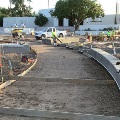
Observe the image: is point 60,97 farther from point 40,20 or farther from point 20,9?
point 20,9

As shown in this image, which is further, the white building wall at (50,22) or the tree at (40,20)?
the white building wall at (50,22)

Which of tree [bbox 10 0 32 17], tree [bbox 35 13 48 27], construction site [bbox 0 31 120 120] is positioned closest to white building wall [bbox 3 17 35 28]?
tree [bbox 35 13 48 27]

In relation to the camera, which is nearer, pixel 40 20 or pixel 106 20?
pixel 106 20

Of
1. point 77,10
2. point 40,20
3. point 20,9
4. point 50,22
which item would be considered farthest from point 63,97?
point 20,9

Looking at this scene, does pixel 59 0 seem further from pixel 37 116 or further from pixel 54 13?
pixel 37 116

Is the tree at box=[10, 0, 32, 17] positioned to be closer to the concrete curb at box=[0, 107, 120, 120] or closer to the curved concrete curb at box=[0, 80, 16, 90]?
the curved concrete curb at box=[0, 80, 16, 90]

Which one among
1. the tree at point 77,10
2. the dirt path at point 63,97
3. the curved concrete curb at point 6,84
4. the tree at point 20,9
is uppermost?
the tree at point 20,9

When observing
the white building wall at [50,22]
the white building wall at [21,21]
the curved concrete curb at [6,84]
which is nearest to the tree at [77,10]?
the white building wall at [50,22]

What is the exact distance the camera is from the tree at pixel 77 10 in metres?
70.6

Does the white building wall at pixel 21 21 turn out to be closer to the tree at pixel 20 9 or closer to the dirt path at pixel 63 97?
the tree at pixel 20 9

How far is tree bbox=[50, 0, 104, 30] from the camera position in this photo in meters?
70.6

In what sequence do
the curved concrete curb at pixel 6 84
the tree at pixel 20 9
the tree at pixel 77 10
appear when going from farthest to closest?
the tree at pixel 20 9 < the tree at pixel 77 10 < the curved concrete curb at pixel 6 84

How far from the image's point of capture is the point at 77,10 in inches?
2778

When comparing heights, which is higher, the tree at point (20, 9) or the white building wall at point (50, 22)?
the tree at point (20, 9)
